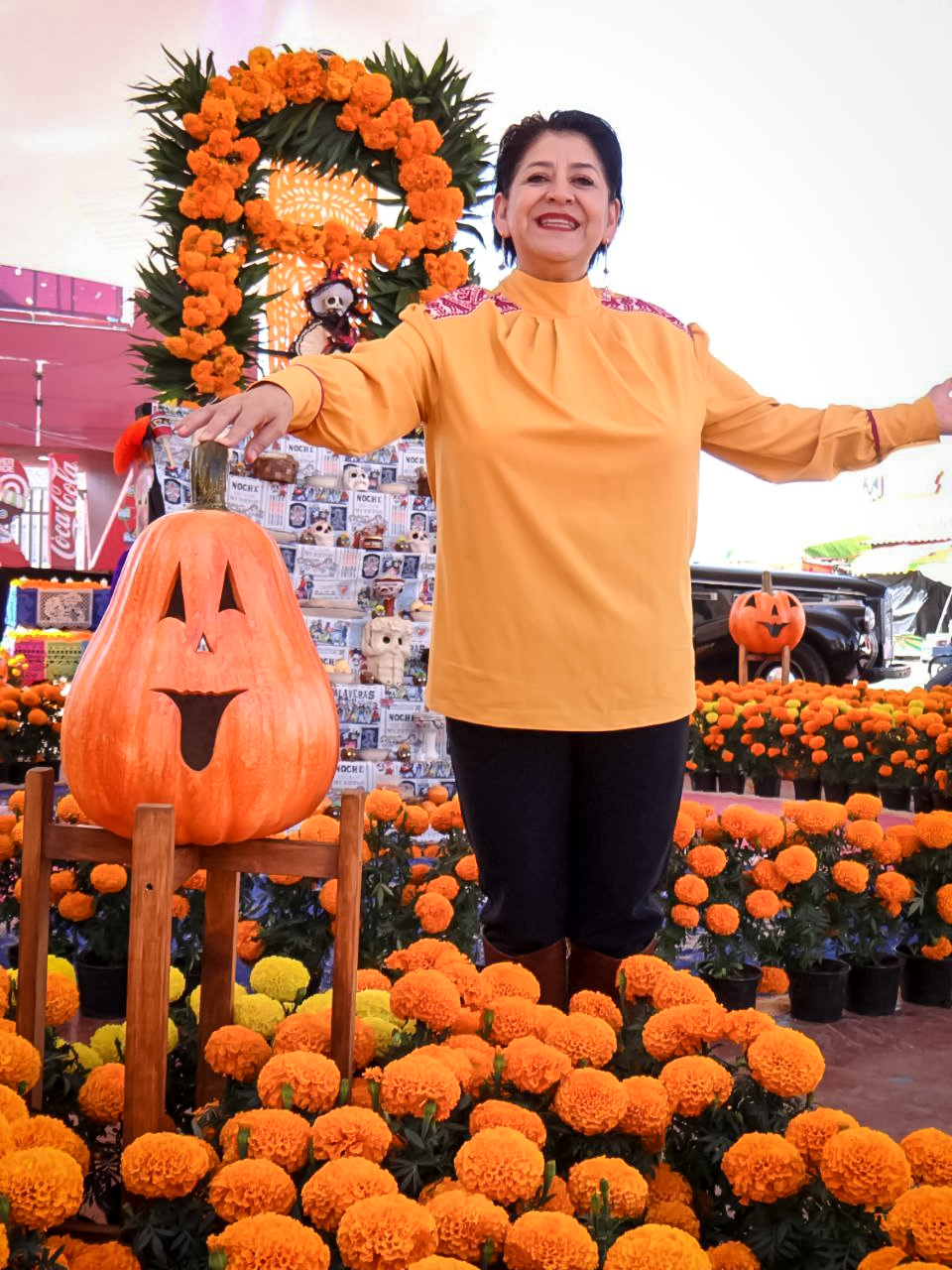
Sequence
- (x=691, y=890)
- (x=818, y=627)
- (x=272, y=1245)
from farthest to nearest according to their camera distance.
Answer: (x=818, y=627)
(x=691, y=890)
(x=272, y=1245)

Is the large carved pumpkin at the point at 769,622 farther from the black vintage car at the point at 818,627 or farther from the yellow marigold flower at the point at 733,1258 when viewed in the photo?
the yellow marigold flower at the point at 733,1258

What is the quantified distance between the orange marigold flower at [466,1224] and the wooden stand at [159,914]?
0.32m

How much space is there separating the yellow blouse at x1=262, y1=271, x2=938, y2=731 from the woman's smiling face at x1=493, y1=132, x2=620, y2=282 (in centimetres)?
10

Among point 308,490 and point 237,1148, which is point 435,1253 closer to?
point 237,1148

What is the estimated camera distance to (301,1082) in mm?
1262

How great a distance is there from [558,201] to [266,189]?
8.76ft

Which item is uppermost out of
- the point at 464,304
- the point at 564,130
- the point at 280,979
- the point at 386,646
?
the point at 564,130

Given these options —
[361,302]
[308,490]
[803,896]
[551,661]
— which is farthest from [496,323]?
[361,302]

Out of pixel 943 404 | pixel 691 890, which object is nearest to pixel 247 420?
pixel 943 404

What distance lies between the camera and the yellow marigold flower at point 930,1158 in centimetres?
124

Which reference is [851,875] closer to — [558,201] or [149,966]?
[558,201]

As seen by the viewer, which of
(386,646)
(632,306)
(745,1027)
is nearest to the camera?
(745,1027)

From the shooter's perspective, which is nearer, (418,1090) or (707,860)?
(418,1090)

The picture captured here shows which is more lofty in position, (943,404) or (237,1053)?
(943,404)
